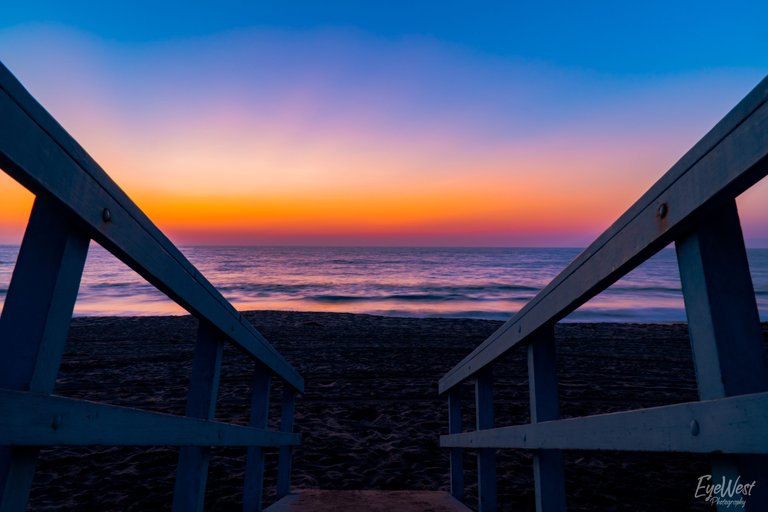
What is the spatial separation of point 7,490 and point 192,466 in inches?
35.6

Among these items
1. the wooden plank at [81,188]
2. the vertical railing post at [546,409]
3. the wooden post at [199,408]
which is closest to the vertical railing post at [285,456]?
the wooden post at [199,408]

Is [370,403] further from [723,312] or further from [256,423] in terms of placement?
[723,312]

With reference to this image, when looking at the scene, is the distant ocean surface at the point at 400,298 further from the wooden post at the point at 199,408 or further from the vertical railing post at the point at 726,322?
the vertical railing post at the point at 726,322

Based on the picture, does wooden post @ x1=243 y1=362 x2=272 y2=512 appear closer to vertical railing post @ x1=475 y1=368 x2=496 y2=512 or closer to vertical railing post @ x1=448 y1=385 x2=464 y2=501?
vertical railing post @ x1=475 y1=368 x2=496 y2=512

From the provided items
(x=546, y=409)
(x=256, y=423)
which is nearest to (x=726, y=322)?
(x=546, y=409)

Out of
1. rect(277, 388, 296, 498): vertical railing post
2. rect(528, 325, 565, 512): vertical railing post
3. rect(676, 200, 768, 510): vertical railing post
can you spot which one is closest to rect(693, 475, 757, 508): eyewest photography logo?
rect(676, 200, 768, 510): vertical railing post

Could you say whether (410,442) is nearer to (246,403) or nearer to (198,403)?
(246,403)

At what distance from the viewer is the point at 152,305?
2406 cm

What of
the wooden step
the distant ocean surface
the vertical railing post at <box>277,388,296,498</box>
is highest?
the distant ocean surface

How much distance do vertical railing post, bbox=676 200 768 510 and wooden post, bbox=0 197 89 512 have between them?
4.08ft

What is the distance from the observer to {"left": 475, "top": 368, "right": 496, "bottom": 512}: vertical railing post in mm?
2508

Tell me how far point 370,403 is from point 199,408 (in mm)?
5586

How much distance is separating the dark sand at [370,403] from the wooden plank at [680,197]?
3488 millimetres

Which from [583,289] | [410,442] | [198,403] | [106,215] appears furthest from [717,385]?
[410,442]
